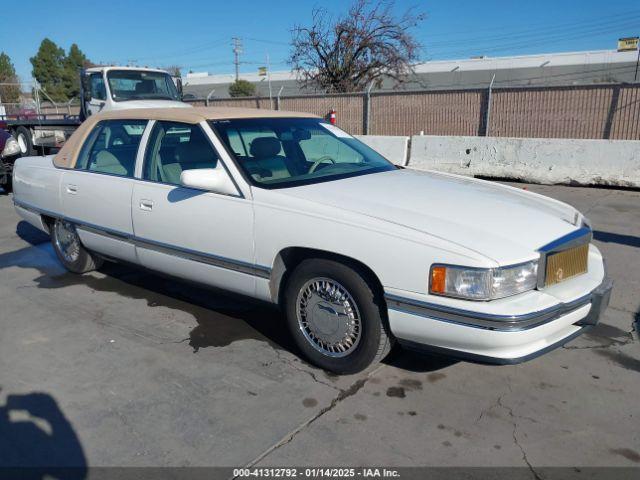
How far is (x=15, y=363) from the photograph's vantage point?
3.70 m

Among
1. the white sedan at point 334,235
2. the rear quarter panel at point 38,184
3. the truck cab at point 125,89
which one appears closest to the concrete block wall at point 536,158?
the truck cab at point 125,89

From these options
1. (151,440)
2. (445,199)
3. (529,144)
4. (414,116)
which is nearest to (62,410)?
(151,440)

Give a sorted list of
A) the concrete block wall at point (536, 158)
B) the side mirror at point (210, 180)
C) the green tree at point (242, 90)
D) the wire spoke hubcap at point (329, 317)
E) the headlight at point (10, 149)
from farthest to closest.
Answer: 1. the green tree at point (242, 90)
2. the headlight at point (10, 149)
3. the concrete block wall at point (536, 158)
4. the side mirror at point (210, 180)
5. the wire spoke hubcap at point (329, 317)

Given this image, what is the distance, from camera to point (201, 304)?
15.6 ft

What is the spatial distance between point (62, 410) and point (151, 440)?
67 centimetres

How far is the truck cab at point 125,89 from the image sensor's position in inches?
463

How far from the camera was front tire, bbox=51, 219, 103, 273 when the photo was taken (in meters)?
5.33

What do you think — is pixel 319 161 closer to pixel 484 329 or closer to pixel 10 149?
pixel 484 329

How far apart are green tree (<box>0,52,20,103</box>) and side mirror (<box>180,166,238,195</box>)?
166ft

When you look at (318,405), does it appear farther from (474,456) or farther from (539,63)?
(539,63)

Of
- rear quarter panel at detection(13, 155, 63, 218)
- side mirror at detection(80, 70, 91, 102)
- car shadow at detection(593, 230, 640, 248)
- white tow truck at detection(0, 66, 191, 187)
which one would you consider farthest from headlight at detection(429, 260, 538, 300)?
side mirror at detection(80, 70, 91, 102)

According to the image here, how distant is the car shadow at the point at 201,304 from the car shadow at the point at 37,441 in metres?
1.06

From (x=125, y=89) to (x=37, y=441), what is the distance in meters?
10.7

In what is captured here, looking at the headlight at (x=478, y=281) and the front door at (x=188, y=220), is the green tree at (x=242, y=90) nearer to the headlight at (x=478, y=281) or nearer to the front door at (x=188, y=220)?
the front door at (x=188, y=220)
